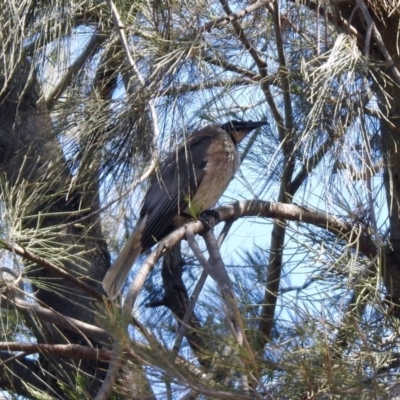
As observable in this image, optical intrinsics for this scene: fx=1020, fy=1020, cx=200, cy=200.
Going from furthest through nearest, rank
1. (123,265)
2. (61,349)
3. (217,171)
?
(217,171) → (123,265) → (61,349)

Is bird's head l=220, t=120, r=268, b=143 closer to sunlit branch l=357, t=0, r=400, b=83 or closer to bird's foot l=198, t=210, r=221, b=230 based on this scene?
bird's foot l=198, t=210, r=221, b=230

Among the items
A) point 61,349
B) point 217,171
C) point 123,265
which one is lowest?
point 61,349

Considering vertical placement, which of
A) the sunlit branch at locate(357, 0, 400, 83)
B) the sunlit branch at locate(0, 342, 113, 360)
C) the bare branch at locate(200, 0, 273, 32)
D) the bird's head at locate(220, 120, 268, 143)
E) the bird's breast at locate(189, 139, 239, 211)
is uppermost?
the sunlit branch at locate(357, 0, 400, 83)

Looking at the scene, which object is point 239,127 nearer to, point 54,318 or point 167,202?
point 167,202

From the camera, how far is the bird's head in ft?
11.2

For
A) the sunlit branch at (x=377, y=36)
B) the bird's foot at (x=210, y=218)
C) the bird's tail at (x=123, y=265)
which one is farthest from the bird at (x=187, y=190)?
the sunlit branch at (x=377, y=36)

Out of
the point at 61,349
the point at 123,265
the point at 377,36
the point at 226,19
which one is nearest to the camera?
the point at 377,36

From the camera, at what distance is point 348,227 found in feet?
9.28

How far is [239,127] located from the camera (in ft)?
11.8

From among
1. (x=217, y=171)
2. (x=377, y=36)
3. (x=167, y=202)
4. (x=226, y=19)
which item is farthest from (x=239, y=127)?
(x=377, y=36)

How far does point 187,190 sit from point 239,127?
0.29 m

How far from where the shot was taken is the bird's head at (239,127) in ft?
11.2

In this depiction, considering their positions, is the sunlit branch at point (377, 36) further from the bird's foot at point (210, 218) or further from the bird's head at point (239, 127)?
the bird's head at point (239, 127)

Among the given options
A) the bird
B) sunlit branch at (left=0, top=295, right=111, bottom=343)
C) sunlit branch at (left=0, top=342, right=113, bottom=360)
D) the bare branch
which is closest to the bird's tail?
the bird
